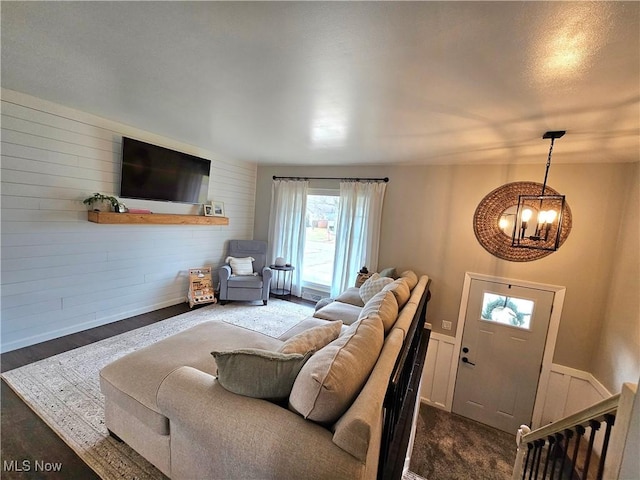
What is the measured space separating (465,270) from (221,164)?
4328 millimetres

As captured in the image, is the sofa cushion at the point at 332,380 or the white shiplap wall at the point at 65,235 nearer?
the sofa cushion at the point at 332,380

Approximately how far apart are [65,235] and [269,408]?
327 centimetres

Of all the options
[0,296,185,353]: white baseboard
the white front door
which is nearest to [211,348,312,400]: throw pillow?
[0,296,185,353]: white baseboard

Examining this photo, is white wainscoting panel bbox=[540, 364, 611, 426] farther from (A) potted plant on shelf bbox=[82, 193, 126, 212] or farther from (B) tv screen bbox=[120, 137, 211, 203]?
(A) potted plant on shelf bbox=[82, 193, 126, 212]

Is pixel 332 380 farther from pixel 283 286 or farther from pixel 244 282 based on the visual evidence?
pixel 283 286

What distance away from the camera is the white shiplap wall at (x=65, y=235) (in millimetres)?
2590

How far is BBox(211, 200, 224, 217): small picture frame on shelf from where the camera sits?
15.3 ft

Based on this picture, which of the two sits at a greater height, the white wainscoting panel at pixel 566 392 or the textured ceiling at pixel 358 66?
the textured ceiling at pixel 358 66

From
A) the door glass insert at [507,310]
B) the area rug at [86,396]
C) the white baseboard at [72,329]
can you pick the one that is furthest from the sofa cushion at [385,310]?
the white baseboard at [72,329]

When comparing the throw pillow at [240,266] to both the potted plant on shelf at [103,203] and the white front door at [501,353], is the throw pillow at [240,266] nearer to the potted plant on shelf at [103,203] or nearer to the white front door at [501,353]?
the potted plant on shelf at [103,203]

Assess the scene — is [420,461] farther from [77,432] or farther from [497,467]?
[77,432]

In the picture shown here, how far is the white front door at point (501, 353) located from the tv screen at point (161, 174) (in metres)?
4.37

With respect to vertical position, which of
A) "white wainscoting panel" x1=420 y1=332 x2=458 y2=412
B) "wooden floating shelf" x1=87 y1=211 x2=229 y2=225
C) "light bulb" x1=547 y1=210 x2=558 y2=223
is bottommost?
"white wainscoting panel" x1=420 y1=332 x2=458 y2=412

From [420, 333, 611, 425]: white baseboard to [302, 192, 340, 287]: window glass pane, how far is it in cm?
212
